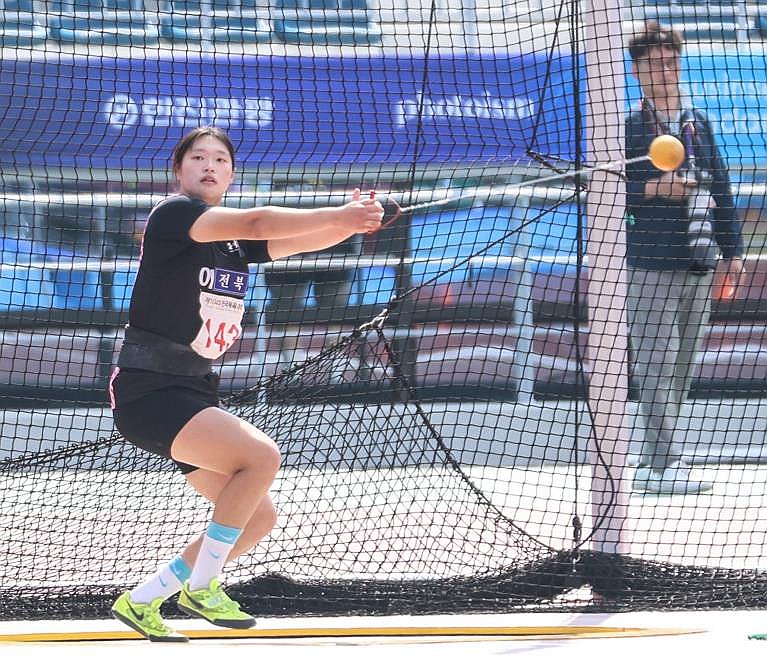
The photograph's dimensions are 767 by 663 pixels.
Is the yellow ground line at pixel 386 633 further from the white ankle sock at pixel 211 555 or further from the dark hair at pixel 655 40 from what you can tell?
the dark hair at pixel 655 40

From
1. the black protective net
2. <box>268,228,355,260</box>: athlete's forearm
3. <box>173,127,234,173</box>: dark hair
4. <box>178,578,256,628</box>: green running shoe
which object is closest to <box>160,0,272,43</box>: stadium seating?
the black protective net

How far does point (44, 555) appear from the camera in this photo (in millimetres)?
4652

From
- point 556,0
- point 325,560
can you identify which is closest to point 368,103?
point 556,0

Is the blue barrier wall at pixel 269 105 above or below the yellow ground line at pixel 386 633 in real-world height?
above

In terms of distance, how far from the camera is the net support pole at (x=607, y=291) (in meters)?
4.62

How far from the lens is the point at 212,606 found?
356 cm

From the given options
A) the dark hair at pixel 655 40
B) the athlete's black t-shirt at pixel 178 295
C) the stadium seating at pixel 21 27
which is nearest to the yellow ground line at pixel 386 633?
the athlete's black t-shirt at pixel 178 295

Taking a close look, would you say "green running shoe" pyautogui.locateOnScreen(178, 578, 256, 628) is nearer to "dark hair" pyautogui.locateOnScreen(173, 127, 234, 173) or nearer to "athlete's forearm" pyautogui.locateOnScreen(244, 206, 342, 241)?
"athlete's forearm" pyautogui.locateOnScreen(244, 206, 342, 241)

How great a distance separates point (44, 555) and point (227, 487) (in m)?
1.42

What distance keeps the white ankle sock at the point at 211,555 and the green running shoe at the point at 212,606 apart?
2cm

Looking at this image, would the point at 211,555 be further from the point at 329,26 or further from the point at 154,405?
the point at 329,26

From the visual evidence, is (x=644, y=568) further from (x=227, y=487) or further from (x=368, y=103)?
(x=368, y=103)

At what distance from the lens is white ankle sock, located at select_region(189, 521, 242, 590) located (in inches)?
140

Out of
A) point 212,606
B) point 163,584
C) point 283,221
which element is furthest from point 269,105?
point 212,606
